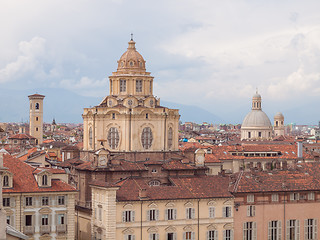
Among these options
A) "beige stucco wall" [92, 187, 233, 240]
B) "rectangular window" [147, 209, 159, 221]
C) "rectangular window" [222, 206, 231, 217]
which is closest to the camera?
"beige stucco wall" [92, 187, 233, 240]

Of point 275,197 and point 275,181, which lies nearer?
point 275,197

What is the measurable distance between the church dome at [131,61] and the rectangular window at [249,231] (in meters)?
24.4

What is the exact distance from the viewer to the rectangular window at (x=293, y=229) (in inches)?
2733

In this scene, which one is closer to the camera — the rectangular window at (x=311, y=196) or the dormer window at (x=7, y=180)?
the dormer window at (x=7, y=180)

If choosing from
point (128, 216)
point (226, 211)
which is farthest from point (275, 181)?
point (128, 216)

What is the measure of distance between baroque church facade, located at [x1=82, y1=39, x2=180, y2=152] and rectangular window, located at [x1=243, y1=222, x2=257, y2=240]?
16.7m

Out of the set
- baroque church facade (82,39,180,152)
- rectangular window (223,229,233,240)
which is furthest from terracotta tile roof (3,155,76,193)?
baroque church facade (82,39,180,152)

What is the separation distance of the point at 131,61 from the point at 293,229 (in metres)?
27.0

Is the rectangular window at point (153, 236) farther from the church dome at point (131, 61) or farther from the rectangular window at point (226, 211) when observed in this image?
the church dome at point (131, 61)

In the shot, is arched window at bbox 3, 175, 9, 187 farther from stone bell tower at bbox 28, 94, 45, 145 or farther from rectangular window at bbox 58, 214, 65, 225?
stone bell tower at bbox 28, 94, 45, 145

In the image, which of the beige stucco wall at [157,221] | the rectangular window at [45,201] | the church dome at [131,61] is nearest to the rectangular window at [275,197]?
the beige stucco wall at [157,221]

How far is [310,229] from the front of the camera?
232ft

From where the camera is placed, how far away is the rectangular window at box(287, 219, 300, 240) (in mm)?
69412

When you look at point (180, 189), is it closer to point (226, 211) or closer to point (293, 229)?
point (226, 211)
